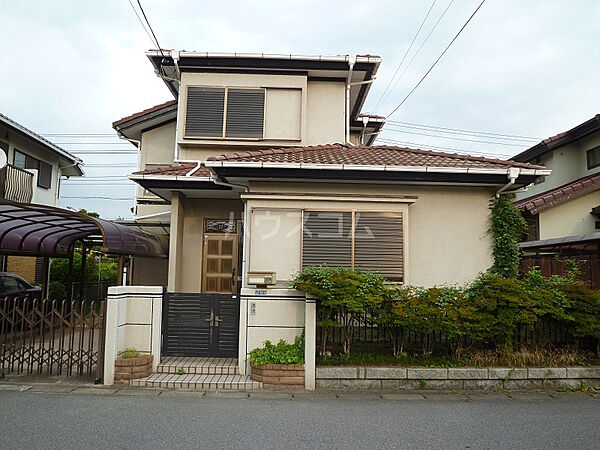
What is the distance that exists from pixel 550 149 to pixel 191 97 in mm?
13228

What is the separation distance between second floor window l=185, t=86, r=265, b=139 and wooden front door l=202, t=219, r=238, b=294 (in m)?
2.39

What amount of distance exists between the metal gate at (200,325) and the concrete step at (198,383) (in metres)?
0.67

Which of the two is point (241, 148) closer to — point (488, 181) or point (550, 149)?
point (488, 181)

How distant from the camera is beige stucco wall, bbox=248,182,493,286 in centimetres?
827

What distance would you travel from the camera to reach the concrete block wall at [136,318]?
6625 millimetres

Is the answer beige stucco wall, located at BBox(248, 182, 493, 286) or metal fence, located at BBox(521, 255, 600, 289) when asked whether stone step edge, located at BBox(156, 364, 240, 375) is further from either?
metal fence, located at BBox(521, 255, 600, 289)

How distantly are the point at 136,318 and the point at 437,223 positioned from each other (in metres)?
Result: 5.79

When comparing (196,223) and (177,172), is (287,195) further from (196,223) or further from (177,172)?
(196,223)

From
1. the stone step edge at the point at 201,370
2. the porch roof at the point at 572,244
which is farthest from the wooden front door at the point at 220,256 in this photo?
the porch roof at the point at 572,244

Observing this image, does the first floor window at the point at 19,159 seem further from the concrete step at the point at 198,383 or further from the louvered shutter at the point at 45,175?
the concrete step at the point at 198,383

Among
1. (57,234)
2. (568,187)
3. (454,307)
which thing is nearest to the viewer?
(454,307)

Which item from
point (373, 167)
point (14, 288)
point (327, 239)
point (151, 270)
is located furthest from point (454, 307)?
point (14, 288)

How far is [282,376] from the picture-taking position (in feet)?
21.2

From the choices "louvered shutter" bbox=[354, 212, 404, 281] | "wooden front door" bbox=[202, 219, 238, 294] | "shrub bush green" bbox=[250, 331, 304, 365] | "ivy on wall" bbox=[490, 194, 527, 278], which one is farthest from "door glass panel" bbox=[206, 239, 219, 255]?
"ivy on wall" bbox=[490, 194, 527, 278]
